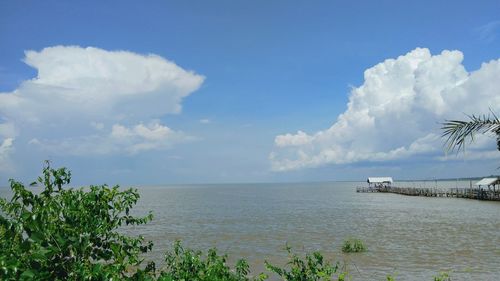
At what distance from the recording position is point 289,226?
37.8 m

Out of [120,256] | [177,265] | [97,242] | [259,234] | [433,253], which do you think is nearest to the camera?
[120,256]

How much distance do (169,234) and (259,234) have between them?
25.5 ft

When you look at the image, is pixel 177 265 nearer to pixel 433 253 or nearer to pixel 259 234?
pixel 433 253

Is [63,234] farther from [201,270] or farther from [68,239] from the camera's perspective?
[201,270]

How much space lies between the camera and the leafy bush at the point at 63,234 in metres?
3.65

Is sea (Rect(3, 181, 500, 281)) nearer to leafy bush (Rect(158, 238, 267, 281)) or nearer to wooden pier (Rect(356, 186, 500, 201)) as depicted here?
leafy bush (Rect(158, 238, 267, 281))

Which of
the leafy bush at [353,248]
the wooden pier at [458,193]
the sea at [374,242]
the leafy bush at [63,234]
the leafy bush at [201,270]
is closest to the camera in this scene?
the leafy bush at [63,234]

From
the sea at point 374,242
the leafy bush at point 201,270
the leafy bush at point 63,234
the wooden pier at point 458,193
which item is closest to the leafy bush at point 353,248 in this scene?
the sea at point 374,242

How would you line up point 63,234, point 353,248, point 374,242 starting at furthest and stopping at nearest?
point 374,242
point 353,248
point 63,234

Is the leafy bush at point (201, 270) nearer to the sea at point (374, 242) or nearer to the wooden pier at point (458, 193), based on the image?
the sea at point (374, 242)

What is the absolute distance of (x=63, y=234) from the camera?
14.5ft

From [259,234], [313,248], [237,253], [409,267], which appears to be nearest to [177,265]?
[409,267]

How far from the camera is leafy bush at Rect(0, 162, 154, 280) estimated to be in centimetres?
365

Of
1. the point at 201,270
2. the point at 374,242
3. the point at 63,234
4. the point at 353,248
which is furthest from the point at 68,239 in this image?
the point at 374,242
